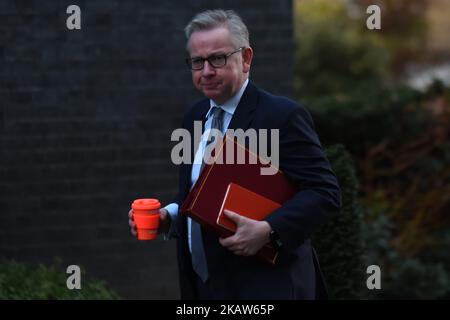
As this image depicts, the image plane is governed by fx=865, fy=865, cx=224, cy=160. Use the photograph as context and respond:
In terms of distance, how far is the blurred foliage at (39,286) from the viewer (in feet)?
15.5

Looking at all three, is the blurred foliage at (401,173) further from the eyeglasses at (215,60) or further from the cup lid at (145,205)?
the eyeglasses at (215,60)

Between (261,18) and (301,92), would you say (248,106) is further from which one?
(301,92)

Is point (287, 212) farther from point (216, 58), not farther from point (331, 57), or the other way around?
point (331, 57)

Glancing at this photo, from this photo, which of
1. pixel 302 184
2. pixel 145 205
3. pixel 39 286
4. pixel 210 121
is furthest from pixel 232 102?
pixel 39 286

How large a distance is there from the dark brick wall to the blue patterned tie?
2568mm

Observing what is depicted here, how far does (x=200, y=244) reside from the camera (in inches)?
134

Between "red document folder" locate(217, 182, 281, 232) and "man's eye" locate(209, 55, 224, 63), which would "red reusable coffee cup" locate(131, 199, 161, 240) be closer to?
"red document folder" locate(217, 182, 281, 232)

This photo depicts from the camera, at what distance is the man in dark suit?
323cm

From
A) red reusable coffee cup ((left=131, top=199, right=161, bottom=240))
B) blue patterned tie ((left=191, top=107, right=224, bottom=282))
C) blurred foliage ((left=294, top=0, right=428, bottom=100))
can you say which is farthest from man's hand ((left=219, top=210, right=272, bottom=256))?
blurred foliage ((left=294, top=0, right=428, bottom=100))

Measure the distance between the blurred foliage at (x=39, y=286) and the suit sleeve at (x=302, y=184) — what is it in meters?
1.87

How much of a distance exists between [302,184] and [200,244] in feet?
1.56

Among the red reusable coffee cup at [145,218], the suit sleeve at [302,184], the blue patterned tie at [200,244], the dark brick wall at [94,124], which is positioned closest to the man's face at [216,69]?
the blue patterned tie at [200,244]
